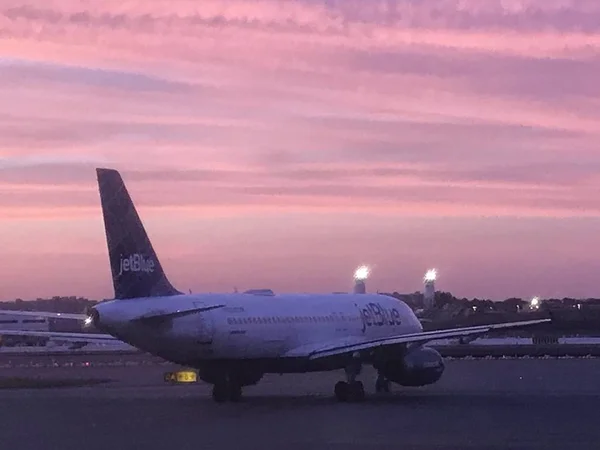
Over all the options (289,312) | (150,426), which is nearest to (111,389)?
(289,312)

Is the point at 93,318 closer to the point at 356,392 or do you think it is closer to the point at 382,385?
the point at 356,392

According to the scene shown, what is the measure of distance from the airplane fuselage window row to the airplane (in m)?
0.04

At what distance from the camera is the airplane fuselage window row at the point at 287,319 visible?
120 feet

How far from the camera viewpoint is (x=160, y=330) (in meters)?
33.6

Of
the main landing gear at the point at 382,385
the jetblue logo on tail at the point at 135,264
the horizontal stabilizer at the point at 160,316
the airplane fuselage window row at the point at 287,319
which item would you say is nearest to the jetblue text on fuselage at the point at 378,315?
the airplane fuselage window row at the point at 287,319

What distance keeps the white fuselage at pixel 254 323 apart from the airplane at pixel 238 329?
32 millimetres

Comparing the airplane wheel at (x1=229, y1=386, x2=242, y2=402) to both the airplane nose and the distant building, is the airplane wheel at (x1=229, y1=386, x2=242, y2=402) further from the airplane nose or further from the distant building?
the distant building

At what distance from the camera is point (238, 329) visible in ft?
119

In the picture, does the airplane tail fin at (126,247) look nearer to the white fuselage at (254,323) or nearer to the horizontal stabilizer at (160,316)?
the white fuselage at (254,323)

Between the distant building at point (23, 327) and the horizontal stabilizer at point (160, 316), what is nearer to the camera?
the horizontal stabilizer at point (160, 316)

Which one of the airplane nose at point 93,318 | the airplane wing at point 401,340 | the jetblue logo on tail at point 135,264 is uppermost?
the jetblue logo on tail at point 135,264

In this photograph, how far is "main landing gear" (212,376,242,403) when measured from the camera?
36.6 metres

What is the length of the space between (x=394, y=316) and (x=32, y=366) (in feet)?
94.2

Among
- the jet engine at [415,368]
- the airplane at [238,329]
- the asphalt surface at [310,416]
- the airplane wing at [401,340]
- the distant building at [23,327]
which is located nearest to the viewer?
the asphalt surface at [310,416]
